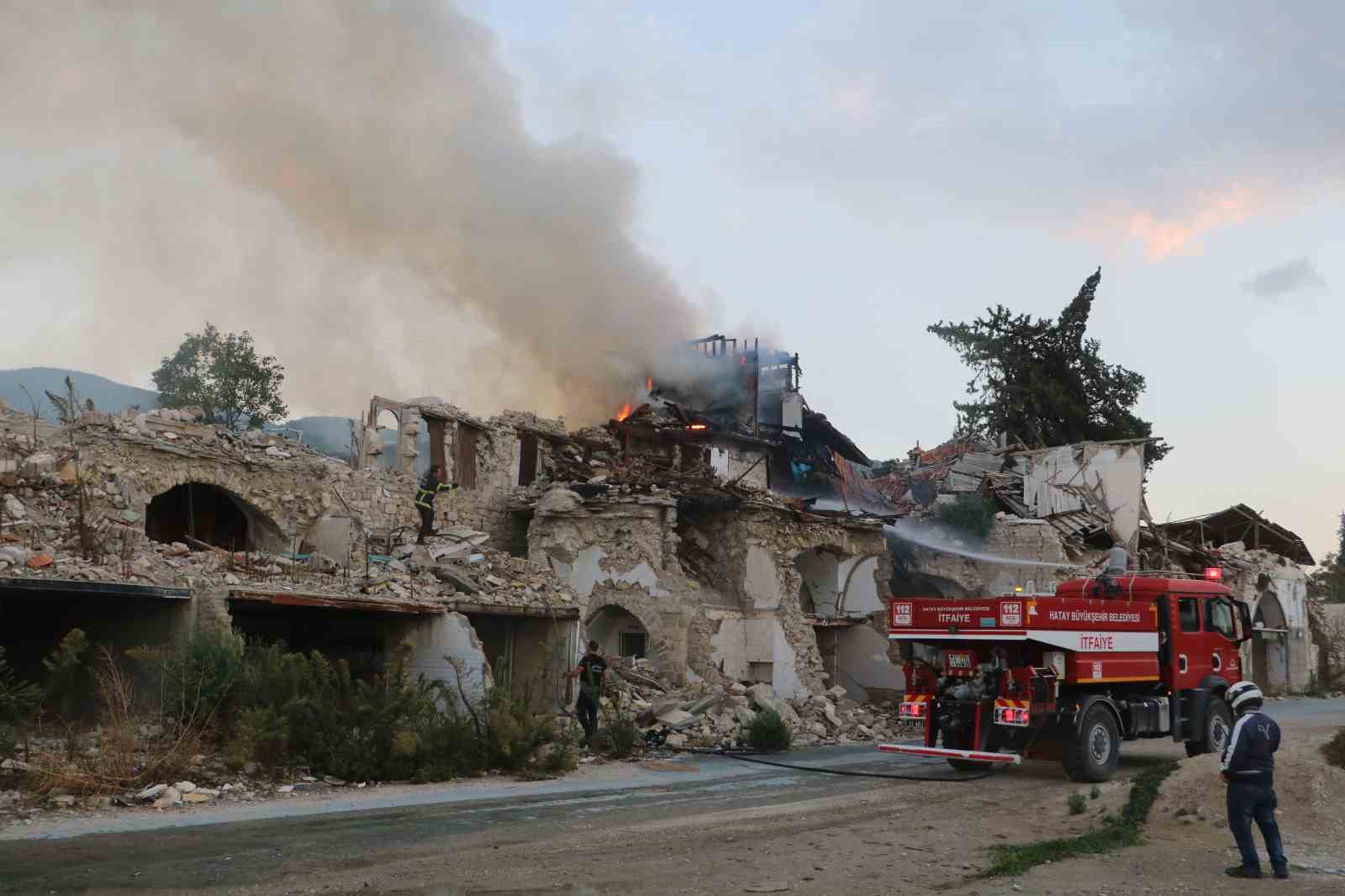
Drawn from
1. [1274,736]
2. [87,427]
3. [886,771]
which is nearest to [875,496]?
[886,771]

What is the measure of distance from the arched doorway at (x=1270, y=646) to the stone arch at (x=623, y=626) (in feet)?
69.5

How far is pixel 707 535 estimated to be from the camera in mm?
26250

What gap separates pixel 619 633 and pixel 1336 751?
14312 mm

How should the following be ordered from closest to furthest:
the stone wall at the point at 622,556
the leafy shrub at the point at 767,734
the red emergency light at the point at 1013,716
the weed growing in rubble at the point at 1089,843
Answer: the weed growing in rubble at the point at 1089,843 < the red emergency light at the point at 1013,716 < the leafy shrub at the point at 767,734 < the stone wall at the point at 622,556

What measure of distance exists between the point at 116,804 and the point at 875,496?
29299mm

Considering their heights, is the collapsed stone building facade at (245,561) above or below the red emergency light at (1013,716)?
above

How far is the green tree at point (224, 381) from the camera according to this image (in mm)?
32438

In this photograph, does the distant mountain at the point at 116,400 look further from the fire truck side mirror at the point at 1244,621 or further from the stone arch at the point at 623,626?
the fire truck side mirror at the point at 1244,621

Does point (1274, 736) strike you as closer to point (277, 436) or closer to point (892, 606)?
point (892, 606)

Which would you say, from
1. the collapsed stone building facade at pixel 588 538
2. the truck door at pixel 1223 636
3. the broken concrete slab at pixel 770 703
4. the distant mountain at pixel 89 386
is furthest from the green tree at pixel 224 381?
the truck door at pixel 1223 636

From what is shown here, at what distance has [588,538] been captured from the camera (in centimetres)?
2380

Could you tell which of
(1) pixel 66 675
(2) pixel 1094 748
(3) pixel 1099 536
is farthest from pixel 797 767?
(3) pixel 1099 536

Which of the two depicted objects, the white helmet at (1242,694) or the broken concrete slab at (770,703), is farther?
the broken concrete slab at (770,703)

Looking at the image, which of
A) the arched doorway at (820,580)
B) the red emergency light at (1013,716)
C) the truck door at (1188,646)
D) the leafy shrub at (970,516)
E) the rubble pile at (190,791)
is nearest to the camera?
the rubble pile at (190,791)
